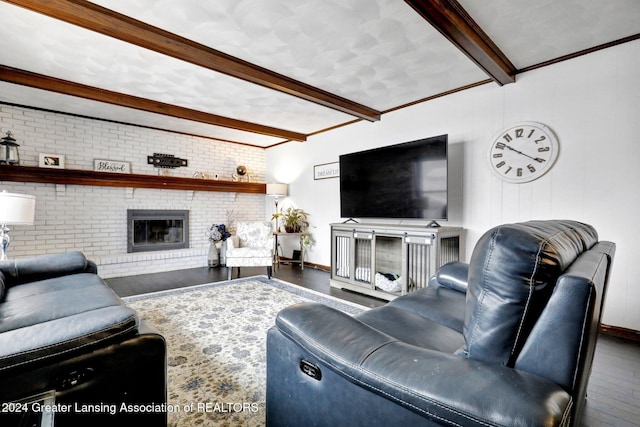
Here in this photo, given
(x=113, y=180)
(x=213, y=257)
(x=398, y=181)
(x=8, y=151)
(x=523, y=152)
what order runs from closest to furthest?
(x=523, y=152) < (x=398, y=181) < (x=8, y=151) < (x=113, y=180) < (x=213, y=257)

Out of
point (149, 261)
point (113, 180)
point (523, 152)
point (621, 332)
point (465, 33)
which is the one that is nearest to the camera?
point (465, 33)

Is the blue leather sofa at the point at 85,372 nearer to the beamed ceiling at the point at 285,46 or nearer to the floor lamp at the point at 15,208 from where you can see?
the floor lamp at the point at 15,208

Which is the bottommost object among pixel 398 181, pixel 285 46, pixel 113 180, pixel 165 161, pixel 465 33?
pixel 398 181

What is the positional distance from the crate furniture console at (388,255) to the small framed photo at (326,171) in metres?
1.15

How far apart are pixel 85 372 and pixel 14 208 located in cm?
203

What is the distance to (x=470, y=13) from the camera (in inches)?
80.4

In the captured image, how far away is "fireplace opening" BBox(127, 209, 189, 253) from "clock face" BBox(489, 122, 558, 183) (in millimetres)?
4688

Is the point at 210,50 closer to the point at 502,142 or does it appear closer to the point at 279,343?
the point at 279,343

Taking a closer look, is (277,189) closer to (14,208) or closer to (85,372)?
(14,208)

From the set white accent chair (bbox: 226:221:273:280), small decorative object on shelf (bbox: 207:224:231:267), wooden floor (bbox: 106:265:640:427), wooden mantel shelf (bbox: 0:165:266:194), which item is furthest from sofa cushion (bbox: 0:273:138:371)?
small decorative object on shelf (bbox: 207:224:231:267)

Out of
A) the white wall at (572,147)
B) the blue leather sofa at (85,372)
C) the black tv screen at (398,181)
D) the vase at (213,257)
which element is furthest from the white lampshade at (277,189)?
the blue leather sofa at (85,372)

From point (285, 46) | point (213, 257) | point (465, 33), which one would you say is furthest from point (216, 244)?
point (465, 33)

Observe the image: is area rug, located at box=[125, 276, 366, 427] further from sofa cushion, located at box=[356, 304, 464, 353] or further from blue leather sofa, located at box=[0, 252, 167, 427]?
sofa cushion, located at box=[356, 304, 464, 353]

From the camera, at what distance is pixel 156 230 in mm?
4812
